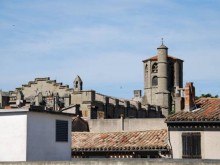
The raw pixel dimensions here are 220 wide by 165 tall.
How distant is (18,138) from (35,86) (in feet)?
237

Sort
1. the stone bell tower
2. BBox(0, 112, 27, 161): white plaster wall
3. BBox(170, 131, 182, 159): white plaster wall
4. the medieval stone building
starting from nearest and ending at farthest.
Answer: BBox(0, 112, 27, 161): white plaster wall
BBox(170, 131, 182, 159): white plaster wall
the medieval stone building
the stone bell tower

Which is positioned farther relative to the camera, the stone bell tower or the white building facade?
the stone bell tower

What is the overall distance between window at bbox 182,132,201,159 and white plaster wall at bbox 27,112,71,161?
26.9ft

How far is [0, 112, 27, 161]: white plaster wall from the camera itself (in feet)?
73.4

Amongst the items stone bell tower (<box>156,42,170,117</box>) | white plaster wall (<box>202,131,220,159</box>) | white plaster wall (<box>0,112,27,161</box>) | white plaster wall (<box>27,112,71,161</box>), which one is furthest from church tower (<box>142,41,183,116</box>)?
white plaster wall (<box>0,112,27,161</box>)

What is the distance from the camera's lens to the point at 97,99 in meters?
88.6

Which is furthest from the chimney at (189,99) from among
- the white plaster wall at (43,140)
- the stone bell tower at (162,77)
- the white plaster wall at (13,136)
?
the stone bell tower at (162,77)

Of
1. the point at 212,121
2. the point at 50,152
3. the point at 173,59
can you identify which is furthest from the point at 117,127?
the point at 173,59

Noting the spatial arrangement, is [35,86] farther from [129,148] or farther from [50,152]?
[50,152]

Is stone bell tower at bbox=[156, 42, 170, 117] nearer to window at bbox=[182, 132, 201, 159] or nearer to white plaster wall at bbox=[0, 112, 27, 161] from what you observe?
window at bbox=[182, 132, 201, 159]

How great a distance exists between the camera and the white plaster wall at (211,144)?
30.1m

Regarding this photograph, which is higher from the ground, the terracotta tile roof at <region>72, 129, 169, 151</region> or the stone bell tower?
the stone bell tower

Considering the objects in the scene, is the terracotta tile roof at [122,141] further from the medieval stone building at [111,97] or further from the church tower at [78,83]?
the church tower at [78,83]

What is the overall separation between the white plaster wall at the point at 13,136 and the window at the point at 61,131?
2.47 metres
